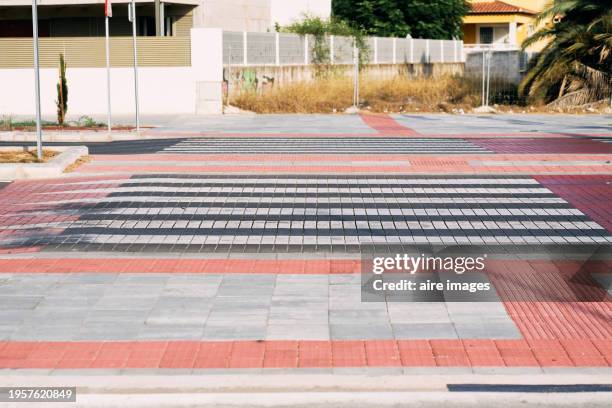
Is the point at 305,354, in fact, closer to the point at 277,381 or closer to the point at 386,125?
the point at 277,381

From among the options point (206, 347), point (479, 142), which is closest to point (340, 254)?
point (206, 347)

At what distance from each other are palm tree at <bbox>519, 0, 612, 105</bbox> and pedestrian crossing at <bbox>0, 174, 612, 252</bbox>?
18.1 m

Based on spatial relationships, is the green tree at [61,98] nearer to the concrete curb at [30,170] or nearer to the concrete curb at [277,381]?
the concrete curb at [30,170]

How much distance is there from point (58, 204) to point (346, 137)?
11.1 metres

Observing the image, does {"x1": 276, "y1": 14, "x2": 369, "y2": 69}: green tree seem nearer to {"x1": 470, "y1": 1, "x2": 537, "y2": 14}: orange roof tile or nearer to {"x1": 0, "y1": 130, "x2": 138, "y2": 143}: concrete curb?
{"x1": 0, "y1": 130, "x2": 138, "y2": 143}: concrete curb

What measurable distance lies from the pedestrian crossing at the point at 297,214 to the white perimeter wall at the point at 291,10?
96.5 ft

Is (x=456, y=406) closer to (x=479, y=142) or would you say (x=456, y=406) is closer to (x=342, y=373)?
(x=342, y=373)

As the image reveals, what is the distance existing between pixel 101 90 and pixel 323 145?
14.1 m

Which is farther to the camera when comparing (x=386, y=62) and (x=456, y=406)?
(x=386, y=62)

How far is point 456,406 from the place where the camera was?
648 centimetres

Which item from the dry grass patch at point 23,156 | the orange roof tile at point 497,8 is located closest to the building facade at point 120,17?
the dry grass patch at point 23,156

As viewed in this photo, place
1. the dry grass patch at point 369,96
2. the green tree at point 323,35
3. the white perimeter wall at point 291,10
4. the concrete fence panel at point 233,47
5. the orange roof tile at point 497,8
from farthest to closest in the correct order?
the orange roof tile at point 497,8 < the white perimeter wall at point 291,10 < the green tree at point 323,35 < the dry grass patch at point 369,96 < the concrete fence panel at point 233,47

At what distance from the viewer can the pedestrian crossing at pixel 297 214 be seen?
11773 millimetres

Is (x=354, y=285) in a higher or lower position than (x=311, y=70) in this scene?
lower
